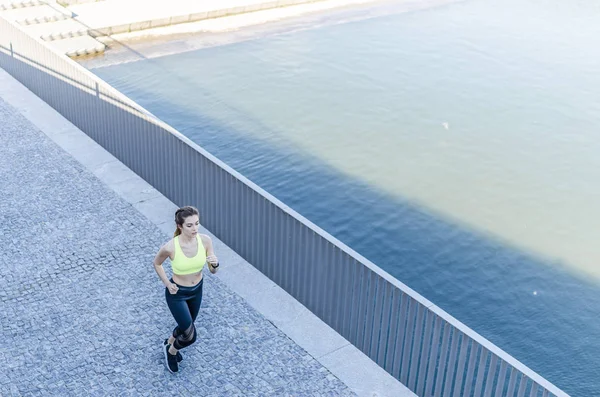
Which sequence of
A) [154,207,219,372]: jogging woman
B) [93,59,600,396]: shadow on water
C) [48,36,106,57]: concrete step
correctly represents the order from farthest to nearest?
[48,36,106,57]: concrete step, [93,59,600,396]: shadow on water, [154,207,219,372]: jogging woman

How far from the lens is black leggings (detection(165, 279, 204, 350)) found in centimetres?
714

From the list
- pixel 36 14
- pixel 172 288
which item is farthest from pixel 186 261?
pixel 36 14

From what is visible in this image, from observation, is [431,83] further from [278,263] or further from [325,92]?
[278,263]

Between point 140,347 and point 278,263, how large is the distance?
172cm

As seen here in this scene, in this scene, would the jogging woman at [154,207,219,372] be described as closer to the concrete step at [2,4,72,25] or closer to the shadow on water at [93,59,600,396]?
the shadow on water at [93,59,600,396]

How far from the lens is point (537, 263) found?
13.2m

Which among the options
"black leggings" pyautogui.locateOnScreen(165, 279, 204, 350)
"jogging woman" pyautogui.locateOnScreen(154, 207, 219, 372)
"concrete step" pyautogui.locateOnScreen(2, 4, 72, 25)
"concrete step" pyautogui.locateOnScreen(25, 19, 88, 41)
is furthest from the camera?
"concrete step" pyautogui.locateOnScreen(2, 4, 72, 25)

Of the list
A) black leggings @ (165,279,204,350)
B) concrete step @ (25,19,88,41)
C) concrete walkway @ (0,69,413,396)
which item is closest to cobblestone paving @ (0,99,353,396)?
concrete walkway @ (0,69,413,396)

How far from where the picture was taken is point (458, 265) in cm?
1280

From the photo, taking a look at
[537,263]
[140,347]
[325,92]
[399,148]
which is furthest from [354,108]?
[140,347]

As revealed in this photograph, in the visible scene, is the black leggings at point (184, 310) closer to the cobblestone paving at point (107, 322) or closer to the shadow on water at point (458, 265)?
the cobblestone paving at point (107, 322)

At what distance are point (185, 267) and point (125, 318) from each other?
1804mm

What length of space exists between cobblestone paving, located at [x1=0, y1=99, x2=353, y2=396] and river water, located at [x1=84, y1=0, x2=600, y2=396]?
4264 mm

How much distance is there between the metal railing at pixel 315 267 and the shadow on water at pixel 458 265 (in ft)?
6.35
